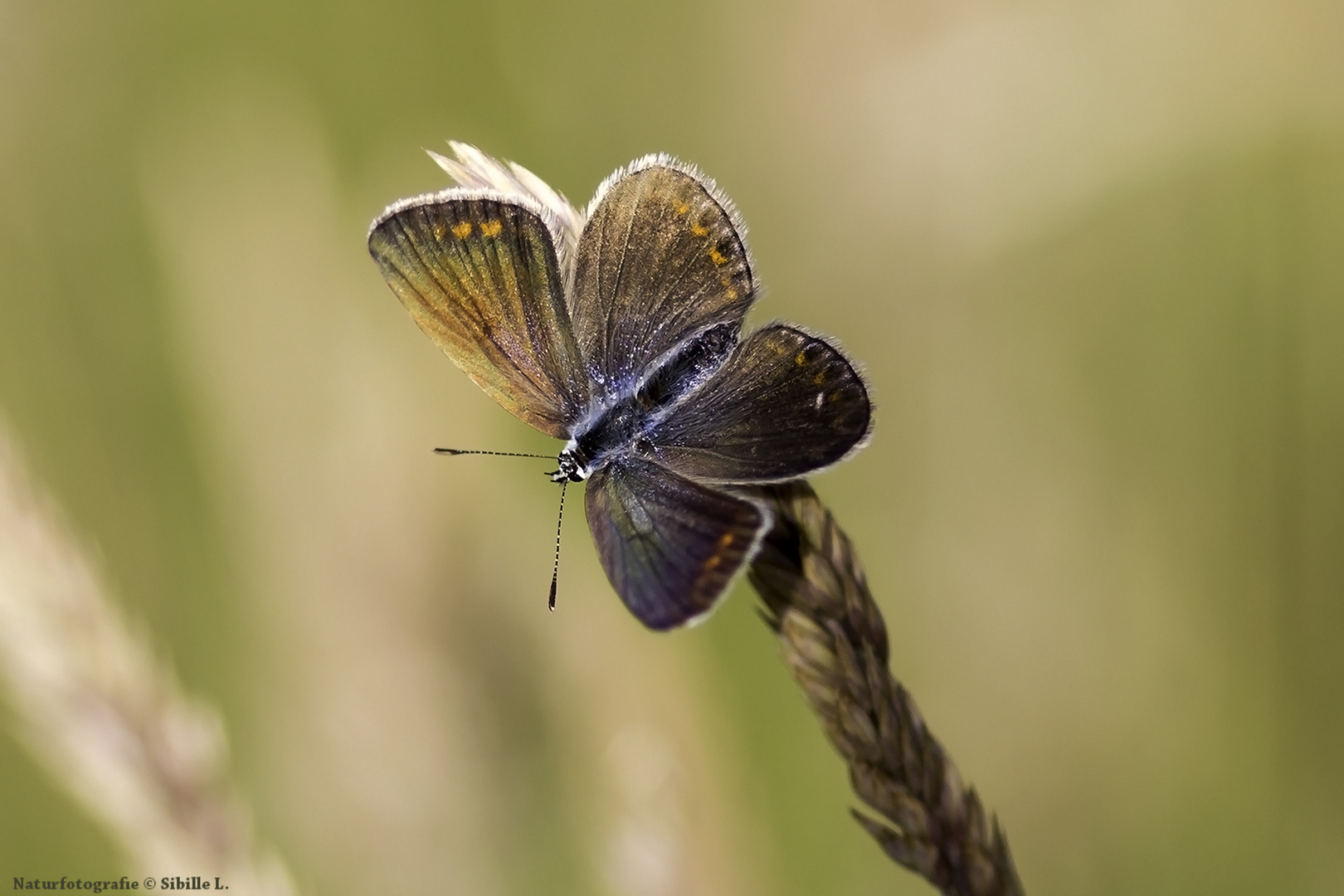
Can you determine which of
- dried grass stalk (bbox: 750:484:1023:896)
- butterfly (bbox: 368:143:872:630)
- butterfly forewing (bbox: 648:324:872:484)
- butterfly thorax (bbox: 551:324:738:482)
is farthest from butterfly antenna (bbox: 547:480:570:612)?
dried grass stalk (bbox: 750:484:1023:896)

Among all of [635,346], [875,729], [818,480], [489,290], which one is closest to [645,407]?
[635,346]

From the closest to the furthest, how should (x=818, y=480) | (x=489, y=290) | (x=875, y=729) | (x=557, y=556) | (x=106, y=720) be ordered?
(x=875, y=729) < (x=106, y=720) < (x=489, y=290) < (x=557, y=556) < (x=818, y=480)

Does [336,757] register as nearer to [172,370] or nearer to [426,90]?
[172,370]

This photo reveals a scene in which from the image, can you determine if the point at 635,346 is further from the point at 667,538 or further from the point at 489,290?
the point at 667,538

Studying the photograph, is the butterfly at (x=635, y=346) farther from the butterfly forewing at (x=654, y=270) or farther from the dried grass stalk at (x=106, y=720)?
the dried grass stalk at (x=106, y=720)

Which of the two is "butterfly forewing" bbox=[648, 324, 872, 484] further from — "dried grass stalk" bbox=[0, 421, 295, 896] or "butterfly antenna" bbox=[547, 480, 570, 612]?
"dried grass stalk" bbox=[0, 421, 295, 896]

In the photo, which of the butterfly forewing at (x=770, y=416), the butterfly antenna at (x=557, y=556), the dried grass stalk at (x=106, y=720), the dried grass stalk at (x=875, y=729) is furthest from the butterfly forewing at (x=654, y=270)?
the dried grass stalk at (x=106, y=720)

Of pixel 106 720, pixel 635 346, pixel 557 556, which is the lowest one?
pixel 106 720
